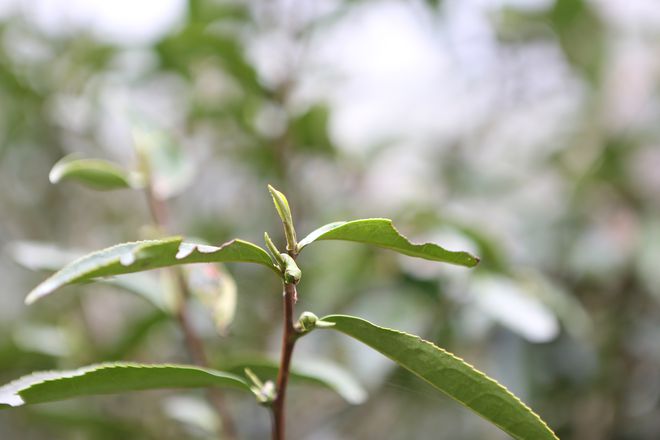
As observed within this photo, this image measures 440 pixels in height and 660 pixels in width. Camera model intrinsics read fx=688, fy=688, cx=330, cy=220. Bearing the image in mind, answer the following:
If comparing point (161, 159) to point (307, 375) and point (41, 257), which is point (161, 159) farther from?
point (307, 375)

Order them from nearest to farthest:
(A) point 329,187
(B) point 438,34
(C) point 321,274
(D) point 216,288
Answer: (D) point 216,288
(C) point 321,274
(B) point 438,34
(A) point 329,187

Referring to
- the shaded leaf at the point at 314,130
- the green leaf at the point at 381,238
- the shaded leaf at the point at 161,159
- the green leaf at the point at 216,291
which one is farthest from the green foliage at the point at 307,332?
the shaded leaf at the point at 314,130

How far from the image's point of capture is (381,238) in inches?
14.4

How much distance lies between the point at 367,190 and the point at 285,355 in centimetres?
76

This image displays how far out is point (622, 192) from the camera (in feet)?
3.58

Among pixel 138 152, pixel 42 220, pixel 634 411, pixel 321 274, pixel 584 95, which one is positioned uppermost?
pixel 138 152

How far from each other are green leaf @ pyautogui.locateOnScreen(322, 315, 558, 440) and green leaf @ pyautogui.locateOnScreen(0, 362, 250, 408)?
87 mm

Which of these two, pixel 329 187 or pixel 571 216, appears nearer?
pixel 571 216

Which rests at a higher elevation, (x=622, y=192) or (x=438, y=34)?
(x=438, y=34)

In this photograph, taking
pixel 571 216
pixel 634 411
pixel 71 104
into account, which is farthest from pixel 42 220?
pixel 634 411

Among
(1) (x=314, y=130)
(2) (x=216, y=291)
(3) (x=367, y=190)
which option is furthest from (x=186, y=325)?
(3) (x=367, y=190)

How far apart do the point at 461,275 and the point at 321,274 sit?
0.65ft

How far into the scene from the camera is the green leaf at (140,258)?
0.32m

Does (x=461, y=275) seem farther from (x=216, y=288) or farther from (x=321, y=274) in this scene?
(x=216, y=288)
